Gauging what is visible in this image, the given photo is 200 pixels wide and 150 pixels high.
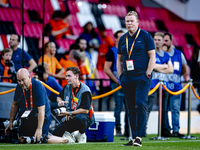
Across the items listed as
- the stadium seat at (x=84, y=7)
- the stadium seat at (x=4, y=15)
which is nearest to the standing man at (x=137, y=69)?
the stadium seat at (x=4, y=15)

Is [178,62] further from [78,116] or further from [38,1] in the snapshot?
[38,1]

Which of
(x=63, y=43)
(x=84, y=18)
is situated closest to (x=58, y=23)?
(x=63, y=43)

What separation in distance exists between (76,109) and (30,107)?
0.64m

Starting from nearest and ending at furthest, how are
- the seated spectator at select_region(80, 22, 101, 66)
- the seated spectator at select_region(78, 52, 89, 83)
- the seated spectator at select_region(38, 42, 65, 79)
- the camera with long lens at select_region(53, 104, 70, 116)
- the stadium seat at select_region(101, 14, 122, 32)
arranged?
1. the camera with long lens at select_region(53, 104, 70, 116)
2. the seated spectator at select_region(38, 42, 65, 79)
3. the seated spectator at select_region(78, 52, 89, 83)
4. the seated spectator at select_region(80, 22, 101, 66)
5. the stadium seat at select_region(101, 14, 122, 32)

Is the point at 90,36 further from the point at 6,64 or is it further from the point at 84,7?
the point at 84,7

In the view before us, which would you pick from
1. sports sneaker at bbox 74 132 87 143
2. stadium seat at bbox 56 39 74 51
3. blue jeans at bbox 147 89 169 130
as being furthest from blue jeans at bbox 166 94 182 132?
stadium seat at bbox 56 39 74 51

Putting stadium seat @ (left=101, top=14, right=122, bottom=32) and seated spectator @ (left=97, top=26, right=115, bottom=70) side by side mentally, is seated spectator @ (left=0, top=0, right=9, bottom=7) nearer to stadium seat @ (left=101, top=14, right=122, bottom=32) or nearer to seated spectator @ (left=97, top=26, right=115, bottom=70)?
seated spectator @ (left=97, top=26, right=115, bottom=70)

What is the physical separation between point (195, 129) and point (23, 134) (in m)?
4.07

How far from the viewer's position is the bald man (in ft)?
19.1

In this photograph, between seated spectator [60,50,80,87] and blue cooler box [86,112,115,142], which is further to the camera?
seated spectator [60,50,80,87]

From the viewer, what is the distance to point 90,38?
1081cm

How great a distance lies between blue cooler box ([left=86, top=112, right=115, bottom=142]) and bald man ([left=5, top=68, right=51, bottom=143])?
739mm

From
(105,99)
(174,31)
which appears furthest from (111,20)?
(105,99)

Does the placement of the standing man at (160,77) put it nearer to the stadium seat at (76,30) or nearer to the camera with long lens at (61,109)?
the camera with long lens at (61,109)
